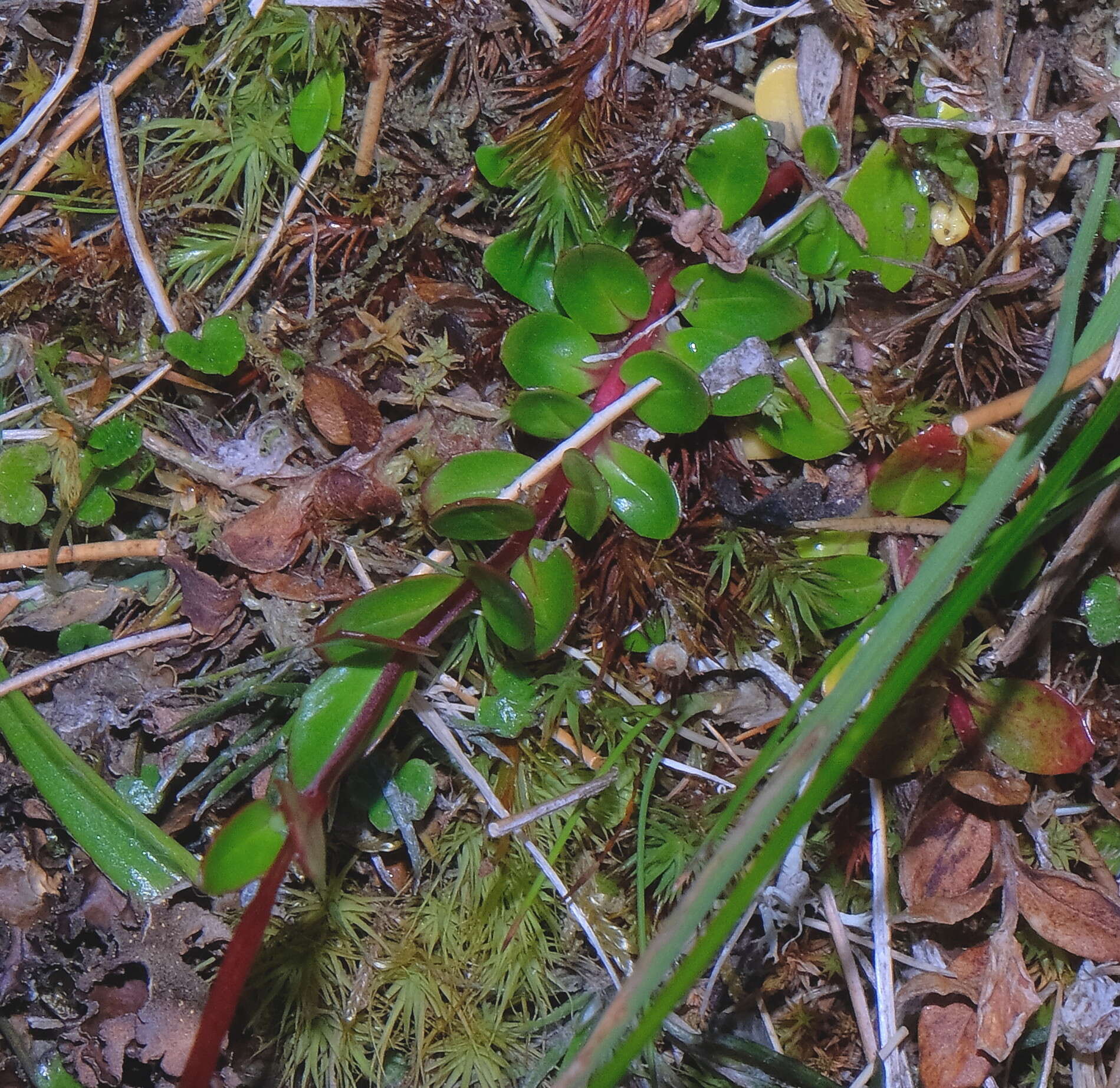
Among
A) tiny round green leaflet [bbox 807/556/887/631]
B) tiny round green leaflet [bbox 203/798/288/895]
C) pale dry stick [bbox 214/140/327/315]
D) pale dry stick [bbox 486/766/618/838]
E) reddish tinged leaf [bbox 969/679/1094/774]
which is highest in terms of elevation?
pale dry stick [bbox 214/140/327/315]

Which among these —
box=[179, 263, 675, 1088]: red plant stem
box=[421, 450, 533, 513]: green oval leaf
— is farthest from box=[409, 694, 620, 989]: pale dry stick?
box=[421, 450, 533, 513]: green oval leaf

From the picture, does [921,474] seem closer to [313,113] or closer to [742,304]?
[742,304]

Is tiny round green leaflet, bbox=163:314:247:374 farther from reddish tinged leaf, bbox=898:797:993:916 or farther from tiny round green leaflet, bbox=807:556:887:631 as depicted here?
reddish tinged leaf, bbox=898:797:993:916

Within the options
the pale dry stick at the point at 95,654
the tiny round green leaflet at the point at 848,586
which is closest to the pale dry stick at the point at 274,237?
the pale dry stick at the point at 95,654

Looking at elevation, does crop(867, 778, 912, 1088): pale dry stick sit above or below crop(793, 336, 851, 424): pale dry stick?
below

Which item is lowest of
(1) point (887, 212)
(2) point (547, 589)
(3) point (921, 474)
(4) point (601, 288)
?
(3) point (921, 474)

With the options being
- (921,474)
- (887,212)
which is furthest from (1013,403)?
(887,212)
